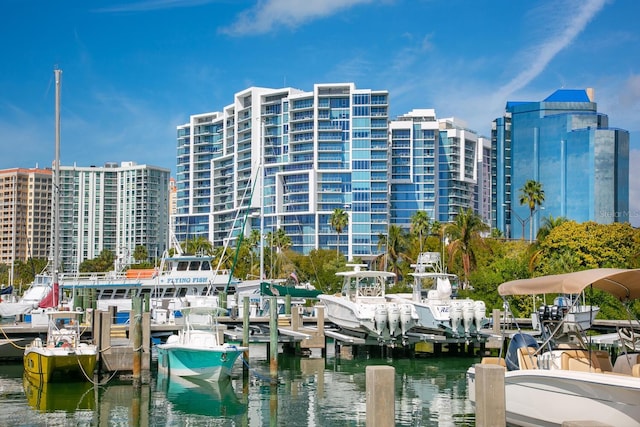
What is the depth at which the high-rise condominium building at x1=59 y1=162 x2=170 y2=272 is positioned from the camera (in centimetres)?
18700

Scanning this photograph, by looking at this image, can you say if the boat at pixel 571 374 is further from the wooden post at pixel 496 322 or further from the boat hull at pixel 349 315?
the wooden post at pixel 496 322

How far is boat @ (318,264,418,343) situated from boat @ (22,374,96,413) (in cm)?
1185

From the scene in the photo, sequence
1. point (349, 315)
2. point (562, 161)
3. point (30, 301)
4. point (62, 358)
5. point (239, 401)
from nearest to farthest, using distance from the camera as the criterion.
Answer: point (239, 401) < point (62, 358) < point (349, 315) < point (30, 301) < point (562, 161)

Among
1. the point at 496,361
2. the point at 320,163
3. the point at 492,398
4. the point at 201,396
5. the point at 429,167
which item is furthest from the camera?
the point at 429,167

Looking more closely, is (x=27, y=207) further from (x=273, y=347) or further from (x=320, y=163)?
(x=273, y=347)

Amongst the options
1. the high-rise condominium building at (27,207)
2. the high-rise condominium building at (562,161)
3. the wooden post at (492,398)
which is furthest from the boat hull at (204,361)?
the high-rise condominium building at (27,207)

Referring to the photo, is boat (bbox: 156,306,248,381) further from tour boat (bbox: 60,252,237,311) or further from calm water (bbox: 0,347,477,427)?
tour boat (bbox: 60,252,237,311)

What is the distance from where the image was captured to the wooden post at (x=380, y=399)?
33.8 feet

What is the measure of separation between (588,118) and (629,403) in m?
172

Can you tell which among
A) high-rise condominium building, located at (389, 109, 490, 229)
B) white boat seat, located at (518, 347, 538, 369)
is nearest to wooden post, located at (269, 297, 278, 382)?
white boat seat, located at (518, 347, 538, 369)

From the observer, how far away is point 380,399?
10.3 m

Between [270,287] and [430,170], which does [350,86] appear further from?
[270,287]

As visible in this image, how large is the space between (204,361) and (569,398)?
48.7 ft

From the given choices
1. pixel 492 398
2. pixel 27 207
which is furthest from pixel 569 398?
pixel 27 207
